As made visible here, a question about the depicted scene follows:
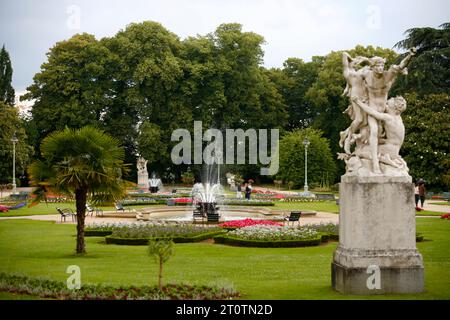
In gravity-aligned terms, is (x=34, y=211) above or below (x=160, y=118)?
below

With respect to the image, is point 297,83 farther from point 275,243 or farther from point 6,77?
point 275,243

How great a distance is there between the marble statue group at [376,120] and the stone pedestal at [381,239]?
0.30 metres

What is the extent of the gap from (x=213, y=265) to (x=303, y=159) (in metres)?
39.9

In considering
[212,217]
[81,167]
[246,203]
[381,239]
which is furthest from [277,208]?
[381,239]

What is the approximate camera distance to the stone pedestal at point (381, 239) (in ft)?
32.6

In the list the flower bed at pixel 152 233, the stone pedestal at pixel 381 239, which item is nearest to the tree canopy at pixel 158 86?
the flower bed at pixel 152 233

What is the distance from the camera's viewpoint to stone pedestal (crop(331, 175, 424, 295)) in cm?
994

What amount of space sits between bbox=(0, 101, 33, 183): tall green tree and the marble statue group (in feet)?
136

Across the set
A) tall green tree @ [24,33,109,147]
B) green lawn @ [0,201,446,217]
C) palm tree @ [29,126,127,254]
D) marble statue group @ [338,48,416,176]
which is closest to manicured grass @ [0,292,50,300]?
marble statue group @ [338,48,416,176]

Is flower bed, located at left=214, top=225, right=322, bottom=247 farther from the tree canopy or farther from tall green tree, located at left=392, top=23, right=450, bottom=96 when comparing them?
the tree canopy
